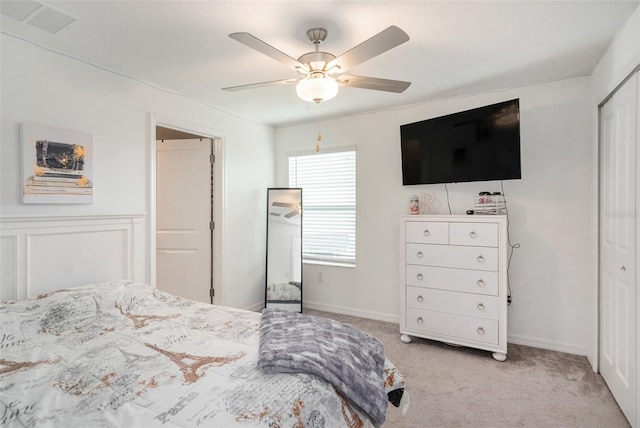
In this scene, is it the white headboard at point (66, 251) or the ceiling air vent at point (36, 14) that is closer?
the ceiling air vent at point (36, 14)

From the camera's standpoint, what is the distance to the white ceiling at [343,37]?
1.86 meters

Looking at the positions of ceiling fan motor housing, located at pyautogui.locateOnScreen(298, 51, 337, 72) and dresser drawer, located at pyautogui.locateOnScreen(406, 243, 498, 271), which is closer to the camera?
ceiling fan motor housing, located at pyautogui.locateOnScreen(298, 51, 337, 72)

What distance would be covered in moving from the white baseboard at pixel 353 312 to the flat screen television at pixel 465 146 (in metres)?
1.53

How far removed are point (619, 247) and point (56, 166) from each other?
3.78 m

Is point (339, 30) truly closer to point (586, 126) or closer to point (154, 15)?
point (154, 15)

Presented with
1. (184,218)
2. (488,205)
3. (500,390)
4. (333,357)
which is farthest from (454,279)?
(184,218)

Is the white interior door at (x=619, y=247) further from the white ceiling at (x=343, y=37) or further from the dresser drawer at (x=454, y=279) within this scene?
the dresser drawer at (x=454, y=279)

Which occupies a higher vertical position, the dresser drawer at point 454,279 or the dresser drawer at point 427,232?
the dresser drawer at point 427,232

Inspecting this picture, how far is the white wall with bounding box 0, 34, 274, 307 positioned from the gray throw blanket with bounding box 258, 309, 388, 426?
1796 millimetres

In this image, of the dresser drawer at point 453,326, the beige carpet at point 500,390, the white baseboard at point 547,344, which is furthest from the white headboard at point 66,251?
the white baseboard at point 547,344

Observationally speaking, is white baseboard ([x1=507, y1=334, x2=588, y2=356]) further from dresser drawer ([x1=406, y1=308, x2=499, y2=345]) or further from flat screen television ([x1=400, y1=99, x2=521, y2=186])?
flat screen television ([x1=400, y1=99, x2=521, y2=186])

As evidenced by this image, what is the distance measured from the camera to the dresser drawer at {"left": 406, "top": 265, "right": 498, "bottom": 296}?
9.34 ft

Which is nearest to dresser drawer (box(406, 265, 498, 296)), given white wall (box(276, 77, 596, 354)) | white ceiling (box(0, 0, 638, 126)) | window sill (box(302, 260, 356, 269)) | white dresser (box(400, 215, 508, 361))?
white dresser (box(400, 215, 508, 361))

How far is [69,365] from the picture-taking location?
1.48m
